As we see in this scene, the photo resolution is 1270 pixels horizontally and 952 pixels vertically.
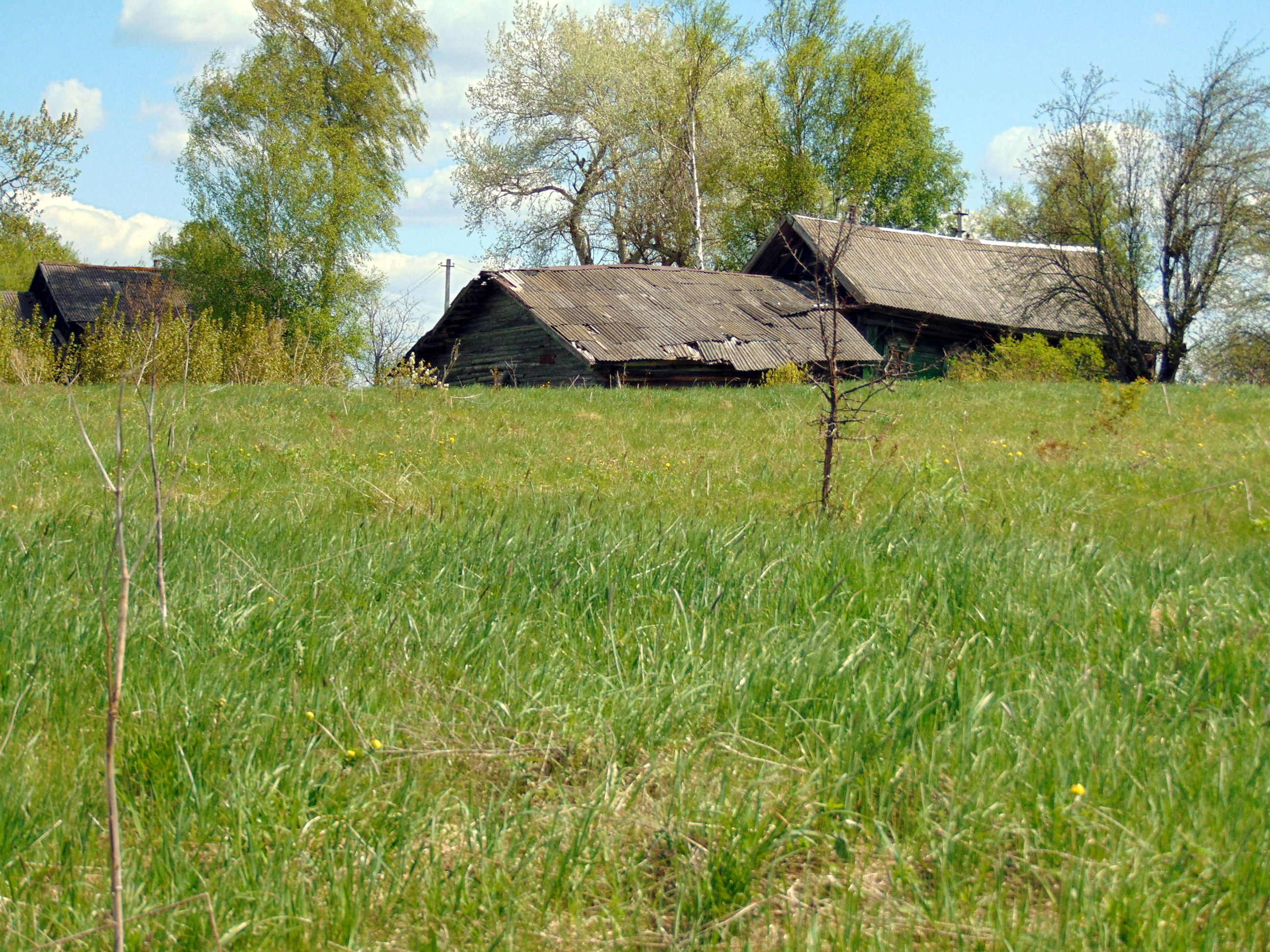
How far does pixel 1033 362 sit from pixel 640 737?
25525mm

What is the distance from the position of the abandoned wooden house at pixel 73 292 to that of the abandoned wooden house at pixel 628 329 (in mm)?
18688

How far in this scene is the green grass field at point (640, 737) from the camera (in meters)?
1.83

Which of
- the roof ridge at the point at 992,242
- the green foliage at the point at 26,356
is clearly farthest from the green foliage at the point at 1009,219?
the green foliage at the point at 26,356

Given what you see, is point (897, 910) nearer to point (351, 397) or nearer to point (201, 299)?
point (351, 397)

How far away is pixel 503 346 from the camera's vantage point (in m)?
28.6

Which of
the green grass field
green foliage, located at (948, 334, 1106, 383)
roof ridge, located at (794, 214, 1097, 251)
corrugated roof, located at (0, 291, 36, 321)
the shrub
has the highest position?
roof ridge, located at (794, 214, 1097, 251)

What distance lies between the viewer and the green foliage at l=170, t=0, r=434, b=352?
113 ft

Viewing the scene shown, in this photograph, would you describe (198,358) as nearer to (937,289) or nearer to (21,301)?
(937,289)

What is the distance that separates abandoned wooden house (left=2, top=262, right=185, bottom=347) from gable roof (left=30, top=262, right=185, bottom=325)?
2cm

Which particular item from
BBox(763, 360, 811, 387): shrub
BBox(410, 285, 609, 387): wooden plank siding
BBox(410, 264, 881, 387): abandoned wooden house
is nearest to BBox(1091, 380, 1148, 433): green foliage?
BBox(763, 360, 811, 387): shrub

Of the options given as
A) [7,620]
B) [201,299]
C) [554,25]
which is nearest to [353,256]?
[201,299]

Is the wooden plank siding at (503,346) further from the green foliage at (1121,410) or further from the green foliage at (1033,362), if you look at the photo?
the green foliage at (1121,410)

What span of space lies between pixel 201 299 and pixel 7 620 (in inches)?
1444

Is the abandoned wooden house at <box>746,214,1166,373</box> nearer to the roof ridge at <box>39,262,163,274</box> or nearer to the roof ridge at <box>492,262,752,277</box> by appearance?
the roof ridge at <box>492,262,752,277</box>
